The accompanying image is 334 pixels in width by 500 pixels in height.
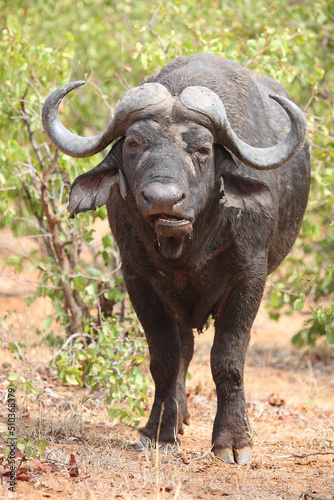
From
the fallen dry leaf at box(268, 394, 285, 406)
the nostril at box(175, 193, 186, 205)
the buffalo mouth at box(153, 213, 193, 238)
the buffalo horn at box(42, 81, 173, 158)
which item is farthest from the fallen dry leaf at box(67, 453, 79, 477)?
the fallen dry leaf at box(268, 394, 285, 406)

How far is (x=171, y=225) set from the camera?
3822mm

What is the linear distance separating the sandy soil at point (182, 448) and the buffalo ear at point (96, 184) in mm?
1402

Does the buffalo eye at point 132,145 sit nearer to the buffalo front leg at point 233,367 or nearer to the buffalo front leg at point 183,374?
the buffalo front leg at point 233,367

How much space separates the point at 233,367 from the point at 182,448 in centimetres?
68

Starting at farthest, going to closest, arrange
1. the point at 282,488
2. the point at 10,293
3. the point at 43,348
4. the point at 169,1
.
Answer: the point at 10,293 → the point at 169,1 → the point at 43,348 → the point at 282,488

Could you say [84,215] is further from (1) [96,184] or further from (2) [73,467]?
(2) [73,467]

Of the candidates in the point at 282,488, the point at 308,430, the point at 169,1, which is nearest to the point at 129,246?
the point at 282,488

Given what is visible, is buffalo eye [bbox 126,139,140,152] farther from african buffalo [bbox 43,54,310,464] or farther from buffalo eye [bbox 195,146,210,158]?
buffalo eye [bbox 195,146,210,158]

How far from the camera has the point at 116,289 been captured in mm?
6316

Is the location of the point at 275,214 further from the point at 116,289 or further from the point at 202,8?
the point at 202,8

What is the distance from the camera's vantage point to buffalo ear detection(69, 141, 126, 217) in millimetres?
4391

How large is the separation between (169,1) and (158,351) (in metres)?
4.25

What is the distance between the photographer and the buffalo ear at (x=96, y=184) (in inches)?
173

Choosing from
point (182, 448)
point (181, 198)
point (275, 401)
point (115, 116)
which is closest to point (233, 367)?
point (182, 448)
